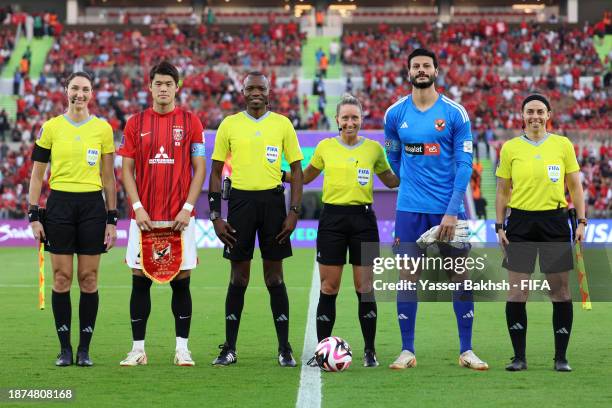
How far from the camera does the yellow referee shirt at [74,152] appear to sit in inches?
321

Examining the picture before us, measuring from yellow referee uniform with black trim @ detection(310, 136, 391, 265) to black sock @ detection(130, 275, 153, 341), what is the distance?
4.53 ft

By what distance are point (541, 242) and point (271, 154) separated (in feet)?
7.10

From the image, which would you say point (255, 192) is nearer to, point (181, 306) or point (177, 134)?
point (177, 134)

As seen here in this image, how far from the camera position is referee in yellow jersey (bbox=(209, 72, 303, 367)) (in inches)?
325

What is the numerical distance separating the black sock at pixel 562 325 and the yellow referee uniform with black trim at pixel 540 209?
0.95 ft

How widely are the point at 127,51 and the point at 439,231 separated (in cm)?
3671

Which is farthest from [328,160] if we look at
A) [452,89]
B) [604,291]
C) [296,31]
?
[296,31]

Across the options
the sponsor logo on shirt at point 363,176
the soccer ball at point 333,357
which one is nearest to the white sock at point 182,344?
the soccer ball at point 333,357

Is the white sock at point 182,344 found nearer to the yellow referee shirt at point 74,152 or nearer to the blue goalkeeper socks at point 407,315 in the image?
the yellow referee shirt at point 74,152

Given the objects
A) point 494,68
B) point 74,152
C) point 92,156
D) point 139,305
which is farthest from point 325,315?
point 494,68

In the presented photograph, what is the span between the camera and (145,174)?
323 inches

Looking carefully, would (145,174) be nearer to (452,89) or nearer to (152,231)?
(152,231)

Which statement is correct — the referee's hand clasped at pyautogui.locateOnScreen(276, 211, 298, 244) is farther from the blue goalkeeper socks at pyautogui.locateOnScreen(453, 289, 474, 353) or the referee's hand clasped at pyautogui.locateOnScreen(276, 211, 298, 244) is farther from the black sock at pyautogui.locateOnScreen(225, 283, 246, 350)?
the blue goalkeeper socks at pyautogui.locateOnScreen(453, 289, 474, 353)

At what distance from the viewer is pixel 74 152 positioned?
8156 mm
